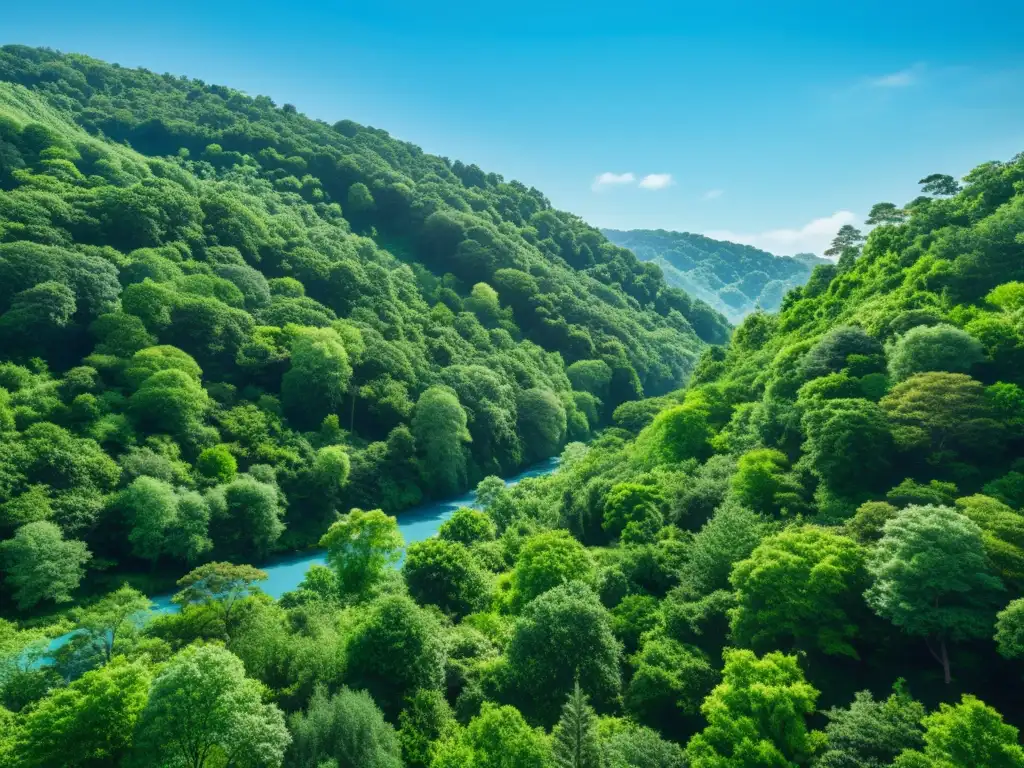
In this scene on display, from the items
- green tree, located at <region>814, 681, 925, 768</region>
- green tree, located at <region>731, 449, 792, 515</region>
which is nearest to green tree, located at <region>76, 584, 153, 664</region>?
green tree, located at <region>814, 681, 925, 768</region>

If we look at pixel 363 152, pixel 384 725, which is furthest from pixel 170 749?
pixel 363 152

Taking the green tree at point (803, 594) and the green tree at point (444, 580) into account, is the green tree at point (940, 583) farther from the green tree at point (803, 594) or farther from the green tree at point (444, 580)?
the green tree at point (444, 580)

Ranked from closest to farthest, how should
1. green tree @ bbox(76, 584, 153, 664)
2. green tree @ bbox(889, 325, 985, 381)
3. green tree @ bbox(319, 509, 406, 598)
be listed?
green tree @ bbox(76, 584, 153, 664) < green tree @ bbox(889, 325, 985, 381) < green tree @ bbox(319, 509, 406, 598)

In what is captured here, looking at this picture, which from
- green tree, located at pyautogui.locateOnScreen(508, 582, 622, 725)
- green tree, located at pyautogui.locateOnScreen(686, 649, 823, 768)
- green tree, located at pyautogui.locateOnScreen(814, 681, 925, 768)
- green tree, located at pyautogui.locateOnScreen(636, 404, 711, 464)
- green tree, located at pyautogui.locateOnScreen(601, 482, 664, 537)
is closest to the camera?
green tree, located at pyautogui.locateOnScreen(814, 681, 925, 768)

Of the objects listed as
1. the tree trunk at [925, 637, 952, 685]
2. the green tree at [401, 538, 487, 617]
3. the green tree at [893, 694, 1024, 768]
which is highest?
the green tree at [893, 694, 1024, 768]

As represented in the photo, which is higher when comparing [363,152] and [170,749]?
[363,152]

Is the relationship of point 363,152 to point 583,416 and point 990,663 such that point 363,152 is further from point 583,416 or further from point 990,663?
point 990,663

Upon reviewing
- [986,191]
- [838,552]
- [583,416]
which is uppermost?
[986,191]

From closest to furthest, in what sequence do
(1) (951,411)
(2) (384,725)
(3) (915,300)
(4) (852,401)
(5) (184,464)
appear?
1. (2) (384,725)
2. (1) (951,411)
3. (4) (852,401)
4. (3) (915,300)
5. (5) (184,464)

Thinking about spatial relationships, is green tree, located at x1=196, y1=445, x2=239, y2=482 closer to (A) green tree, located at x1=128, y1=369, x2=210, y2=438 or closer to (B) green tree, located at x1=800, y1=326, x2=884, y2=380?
(A) green tree, located at x1=128, y1=369, x2=210, y2=438
